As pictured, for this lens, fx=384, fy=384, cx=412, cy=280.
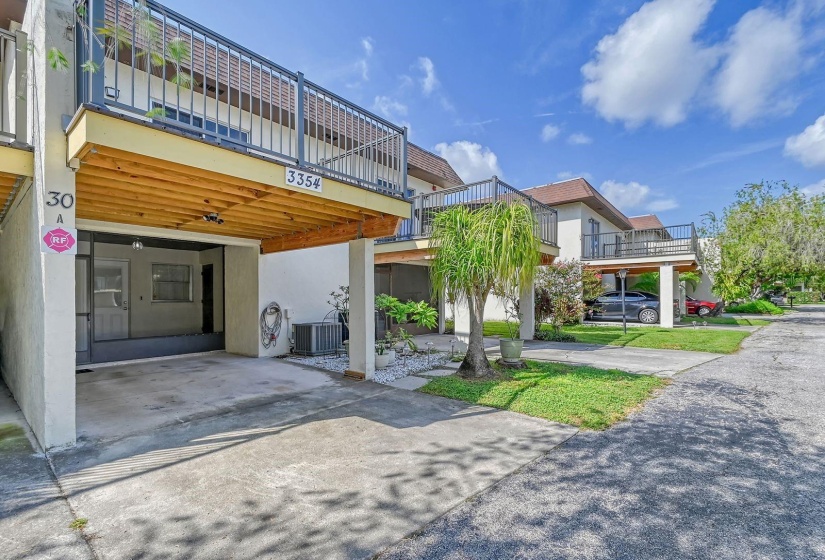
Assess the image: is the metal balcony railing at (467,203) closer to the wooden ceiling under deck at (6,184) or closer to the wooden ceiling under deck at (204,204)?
the wooden ceiling under deck at (204,204)

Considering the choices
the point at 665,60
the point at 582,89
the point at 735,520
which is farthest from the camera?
the point at 582,89

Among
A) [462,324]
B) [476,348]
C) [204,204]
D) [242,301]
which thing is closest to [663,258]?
[462,324]

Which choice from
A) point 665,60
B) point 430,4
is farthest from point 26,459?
point 665,60

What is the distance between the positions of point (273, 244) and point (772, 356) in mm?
12074

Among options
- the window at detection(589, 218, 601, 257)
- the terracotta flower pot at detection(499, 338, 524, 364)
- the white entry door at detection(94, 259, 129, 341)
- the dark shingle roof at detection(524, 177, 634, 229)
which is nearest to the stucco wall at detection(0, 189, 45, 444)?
the white entry door at detection(94, 259, 129, 341)

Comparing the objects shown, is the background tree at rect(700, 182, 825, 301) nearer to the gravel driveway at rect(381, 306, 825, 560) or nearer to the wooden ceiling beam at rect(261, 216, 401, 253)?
the gravel driveway at rect(381, 306, 825, 560)

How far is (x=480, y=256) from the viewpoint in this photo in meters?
6.60

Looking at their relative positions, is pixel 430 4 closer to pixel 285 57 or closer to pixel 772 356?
pixel 285 57

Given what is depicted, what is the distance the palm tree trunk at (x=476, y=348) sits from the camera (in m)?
6.94

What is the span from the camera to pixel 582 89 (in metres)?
15.8

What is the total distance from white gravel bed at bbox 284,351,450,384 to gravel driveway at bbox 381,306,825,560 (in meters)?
3.71

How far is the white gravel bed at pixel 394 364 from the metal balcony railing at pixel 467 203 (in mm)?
2948

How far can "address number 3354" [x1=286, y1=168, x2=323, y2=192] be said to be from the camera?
15.1 feet

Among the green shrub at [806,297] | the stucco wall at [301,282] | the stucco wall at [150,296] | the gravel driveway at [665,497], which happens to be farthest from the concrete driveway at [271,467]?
the green shrub at [806,297]
